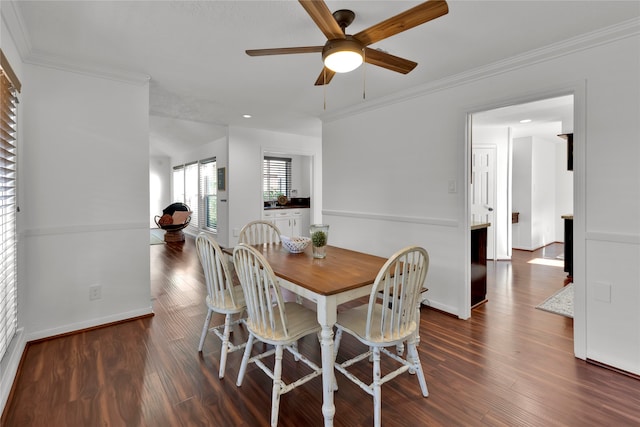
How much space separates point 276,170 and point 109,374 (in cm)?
539

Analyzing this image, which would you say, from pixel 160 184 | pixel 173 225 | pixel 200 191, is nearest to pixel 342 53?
pixel 200 191

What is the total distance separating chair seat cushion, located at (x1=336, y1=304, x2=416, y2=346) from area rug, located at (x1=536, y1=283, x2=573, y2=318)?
221 cm

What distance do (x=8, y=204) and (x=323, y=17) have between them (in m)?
2.27

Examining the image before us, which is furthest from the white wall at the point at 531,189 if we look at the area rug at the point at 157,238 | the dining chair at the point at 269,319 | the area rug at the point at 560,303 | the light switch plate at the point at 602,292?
the area rug at the point at 157,238

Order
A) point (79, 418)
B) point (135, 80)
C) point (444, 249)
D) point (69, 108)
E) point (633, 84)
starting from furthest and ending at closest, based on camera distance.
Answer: point (444, 249) → point (135, 80) → point (69, 108) → point (633, 84) → point (79, 418)

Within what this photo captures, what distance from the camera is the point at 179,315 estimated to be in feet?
9.86

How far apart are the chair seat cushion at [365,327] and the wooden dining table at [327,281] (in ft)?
0.62

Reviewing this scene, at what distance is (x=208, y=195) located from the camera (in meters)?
7.22

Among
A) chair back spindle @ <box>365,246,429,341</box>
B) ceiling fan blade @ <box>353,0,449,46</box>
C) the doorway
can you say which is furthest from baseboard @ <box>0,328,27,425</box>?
the doorway

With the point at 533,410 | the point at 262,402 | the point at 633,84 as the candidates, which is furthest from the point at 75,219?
the point at 633,84

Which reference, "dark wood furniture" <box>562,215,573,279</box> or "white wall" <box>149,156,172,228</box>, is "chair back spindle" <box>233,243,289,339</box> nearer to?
"dark wood furniture" <box>562,215,573,279</box>

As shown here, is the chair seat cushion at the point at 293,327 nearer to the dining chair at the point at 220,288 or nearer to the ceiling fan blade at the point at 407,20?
the dining chair at the point at 220,288

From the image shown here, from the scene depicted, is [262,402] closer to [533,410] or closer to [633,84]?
[533,410]

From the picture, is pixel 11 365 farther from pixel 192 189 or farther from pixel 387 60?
pixel 192 189
